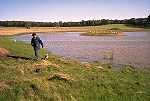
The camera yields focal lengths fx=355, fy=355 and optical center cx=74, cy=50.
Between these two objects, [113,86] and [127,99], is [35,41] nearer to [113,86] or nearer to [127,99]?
[113,86]

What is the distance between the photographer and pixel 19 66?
879 inches

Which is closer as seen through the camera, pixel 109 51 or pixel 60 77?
pixel 60 77

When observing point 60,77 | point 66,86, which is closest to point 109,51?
point 60,77

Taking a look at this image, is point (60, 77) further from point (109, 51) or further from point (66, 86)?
point (109, 51)

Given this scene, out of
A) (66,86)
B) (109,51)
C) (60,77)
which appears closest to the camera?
(66,86)

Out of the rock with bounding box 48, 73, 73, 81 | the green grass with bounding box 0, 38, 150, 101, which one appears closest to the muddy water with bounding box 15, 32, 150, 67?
the green grass with bounding box 0, 38, 150, 101

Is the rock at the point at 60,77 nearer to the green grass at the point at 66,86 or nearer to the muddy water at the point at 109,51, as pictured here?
the green grass at the point at 66,86

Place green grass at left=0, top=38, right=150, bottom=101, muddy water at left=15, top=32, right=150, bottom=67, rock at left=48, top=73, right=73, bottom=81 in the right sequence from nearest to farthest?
green grass at left=0, top=38, right=150, bottom=101, rock at left=48, top=73, right=73, bottom=81, muddy water at left=15, top=32, right=150, bottom=67

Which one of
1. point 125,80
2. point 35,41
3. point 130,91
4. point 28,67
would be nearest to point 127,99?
point 130,91

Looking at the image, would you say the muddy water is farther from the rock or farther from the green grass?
the rock

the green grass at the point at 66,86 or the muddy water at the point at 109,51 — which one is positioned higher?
the green grass at the point at 66,86

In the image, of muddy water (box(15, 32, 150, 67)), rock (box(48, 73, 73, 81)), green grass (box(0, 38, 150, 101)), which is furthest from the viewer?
muddy water (box(15, 32, 150, 67))

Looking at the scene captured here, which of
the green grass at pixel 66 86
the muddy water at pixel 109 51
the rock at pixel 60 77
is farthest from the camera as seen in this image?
the muddy water at pixel 109 51

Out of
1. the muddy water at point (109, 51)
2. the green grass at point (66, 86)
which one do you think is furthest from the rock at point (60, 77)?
the muddy water at point (109, 51)
